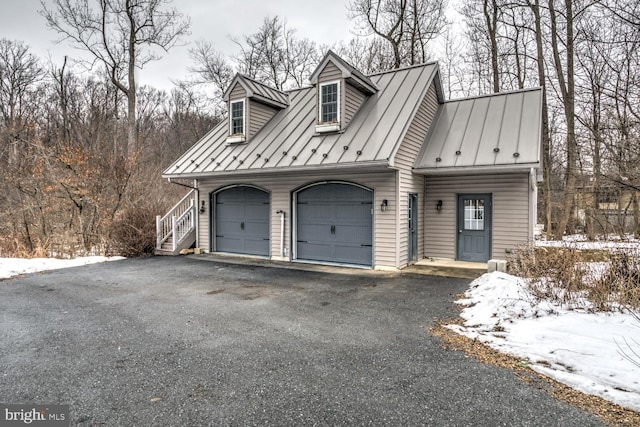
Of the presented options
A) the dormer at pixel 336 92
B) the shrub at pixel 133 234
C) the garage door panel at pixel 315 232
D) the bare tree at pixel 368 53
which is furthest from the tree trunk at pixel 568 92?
the shrub at pixel 133 234

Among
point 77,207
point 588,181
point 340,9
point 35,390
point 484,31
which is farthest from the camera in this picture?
point 340,9

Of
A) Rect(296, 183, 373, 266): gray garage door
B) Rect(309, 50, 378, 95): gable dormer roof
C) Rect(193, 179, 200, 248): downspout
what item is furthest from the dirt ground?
Rect(193, 179, 200, 248): downspout

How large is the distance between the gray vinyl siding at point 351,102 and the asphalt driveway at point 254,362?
15.9 ft

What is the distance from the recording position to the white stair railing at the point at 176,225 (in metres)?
12.0

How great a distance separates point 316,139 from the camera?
9953 millimetres

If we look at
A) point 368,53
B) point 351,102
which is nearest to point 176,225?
point 351,102

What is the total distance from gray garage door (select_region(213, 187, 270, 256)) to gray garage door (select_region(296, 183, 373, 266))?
1.32 meters

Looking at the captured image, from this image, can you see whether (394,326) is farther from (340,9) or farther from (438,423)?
(340,9)

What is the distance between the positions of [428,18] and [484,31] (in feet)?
9.05

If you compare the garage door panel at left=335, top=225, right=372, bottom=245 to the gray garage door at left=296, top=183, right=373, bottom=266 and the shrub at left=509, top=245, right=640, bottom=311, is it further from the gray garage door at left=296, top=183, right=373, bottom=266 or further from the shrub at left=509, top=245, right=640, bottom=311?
the shrub at left=509, top=245, right=640, bottom=311

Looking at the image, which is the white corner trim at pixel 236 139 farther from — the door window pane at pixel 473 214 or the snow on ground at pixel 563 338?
the snow on ground at pixel 563 338

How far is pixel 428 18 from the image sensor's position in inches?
723

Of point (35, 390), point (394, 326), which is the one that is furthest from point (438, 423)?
point (35, 390)

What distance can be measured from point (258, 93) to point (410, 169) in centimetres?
536
